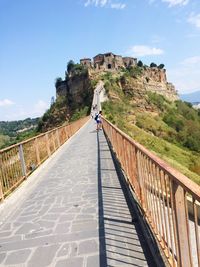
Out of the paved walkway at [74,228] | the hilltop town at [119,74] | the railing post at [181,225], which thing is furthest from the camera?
the hilltop town at [119,74]

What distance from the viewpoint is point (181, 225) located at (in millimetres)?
3312

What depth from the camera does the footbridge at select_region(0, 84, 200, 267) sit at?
360cm

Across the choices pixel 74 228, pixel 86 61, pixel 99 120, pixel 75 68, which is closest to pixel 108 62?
pixel 86 61

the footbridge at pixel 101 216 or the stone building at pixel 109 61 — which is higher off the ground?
the stone building at pixel 109 61

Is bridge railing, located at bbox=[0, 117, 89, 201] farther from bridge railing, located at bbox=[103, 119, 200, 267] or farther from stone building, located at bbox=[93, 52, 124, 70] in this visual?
stone building, located at bbox=[93, 52, 124, 70]

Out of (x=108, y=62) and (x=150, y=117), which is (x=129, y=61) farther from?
(x=150, y=117)

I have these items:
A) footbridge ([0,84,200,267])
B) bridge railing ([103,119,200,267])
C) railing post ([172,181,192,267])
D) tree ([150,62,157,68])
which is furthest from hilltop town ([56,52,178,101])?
railing post ([172,181,192,267])

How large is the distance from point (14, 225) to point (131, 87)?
74.5 meters

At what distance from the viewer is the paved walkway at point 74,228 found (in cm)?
487

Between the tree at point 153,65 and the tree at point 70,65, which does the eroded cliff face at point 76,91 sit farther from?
the tree at point 153,65

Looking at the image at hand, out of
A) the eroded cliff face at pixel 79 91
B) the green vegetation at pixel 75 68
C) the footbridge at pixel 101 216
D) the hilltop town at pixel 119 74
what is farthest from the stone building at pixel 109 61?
the footbridge at pixel 101 216

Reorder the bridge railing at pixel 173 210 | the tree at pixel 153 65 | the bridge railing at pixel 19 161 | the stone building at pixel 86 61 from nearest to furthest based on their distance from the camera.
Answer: the bridge railing at pixel 173 210
the bridge railing at pixel 19 161
the stone building at pixel 86 61
the tree at pixel 153 65

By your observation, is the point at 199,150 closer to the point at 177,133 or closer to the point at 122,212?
the point at 177,133

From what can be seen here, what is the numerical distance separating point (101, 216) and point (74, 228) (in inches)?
26.7
